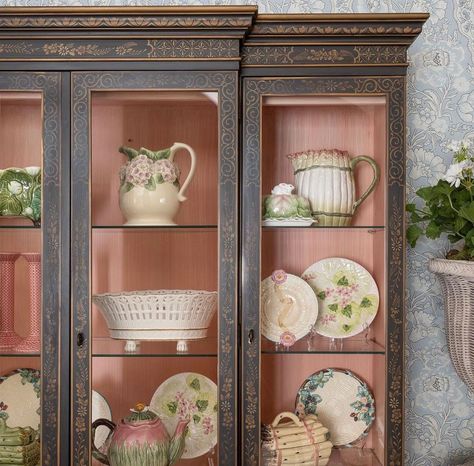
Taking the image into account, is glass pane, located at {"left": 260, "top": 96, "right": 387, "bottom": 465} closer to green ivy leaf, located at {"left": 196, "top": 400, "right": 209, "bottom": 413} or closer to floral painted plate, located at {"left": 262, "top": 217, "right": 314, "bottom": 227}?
floral painted plate, located at {"left": 262, "top": 217, "right": 314, "bottom": 227}

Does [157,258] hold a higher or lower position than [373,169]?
lower

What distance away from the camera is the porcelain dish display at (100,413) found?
5.84ft

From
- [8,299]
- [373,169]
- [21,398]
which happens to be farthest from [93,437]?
[373,169]

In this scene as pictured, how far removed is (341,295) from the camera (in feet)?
6.45

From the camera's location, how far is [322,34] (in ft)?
5.83

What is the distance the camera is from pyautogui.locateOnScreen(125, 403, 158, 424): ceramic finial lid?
1.79m

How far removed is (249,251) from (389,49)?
679mm

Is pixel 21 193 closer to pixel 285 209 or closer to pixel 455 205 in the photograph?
pixel 285 209

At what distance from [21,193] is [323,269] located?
897 mm

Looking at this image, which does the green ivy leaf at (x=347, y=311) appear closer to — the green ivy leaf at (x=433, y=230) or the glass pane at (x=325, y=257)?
the glass pane at (x=325, y=257)

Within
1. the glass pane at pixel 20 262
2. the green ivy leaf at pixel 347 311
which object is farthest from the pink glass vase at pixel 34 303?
the green ivy leaf at pixel 347 311

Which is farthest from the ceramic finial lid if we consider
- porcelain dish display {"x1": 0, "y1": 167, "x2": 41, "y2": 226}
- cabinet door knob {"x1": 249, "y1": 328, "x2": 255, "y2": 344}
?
porcelain dish display {"x1": 0, "y1": 167, "x2": 41, "y2": 226}

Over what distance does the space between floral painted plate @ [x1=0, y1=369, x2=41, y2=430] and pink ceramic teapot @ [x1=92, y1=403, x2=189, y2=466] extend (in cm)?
17

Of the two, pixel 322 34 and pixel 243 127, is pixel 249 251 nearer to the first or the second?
pixel 243 127
